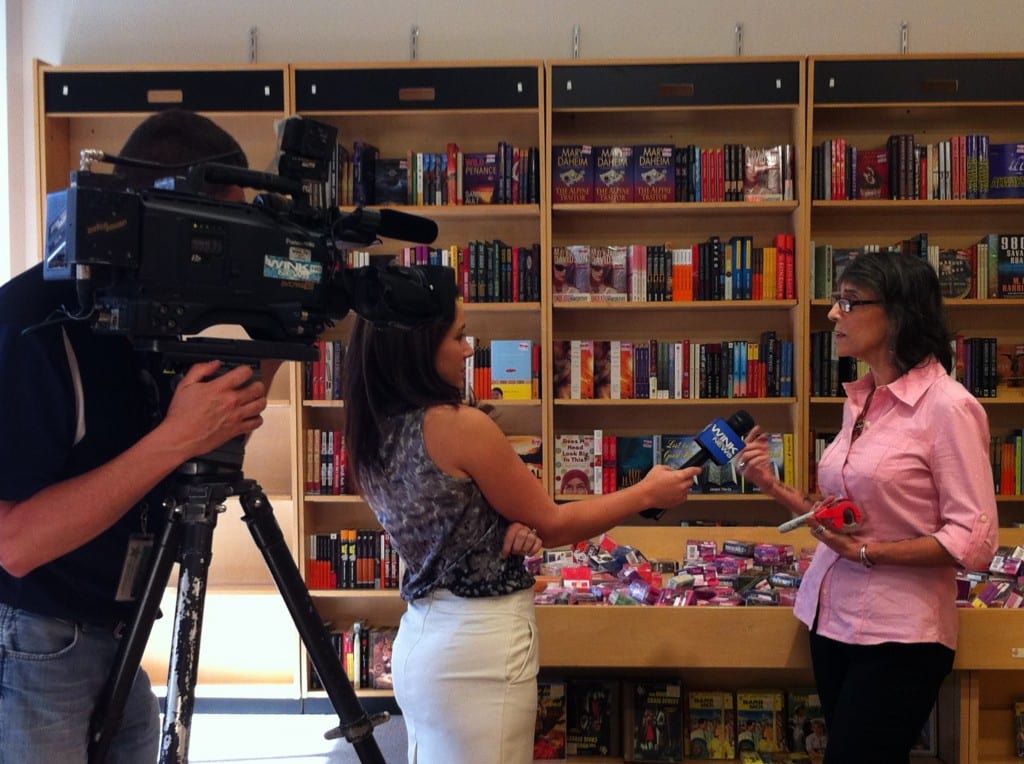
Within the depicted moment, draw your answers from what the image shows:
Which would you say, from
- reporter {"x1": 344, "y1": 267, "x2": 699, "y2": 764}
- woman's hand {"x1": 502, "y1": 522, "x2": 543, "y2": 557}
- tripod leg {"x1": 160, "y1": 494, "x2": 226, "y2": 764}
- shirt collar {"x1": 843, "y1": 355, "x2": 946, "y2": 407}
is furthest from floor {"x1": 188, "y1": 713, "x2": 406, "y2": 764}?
tripod leg {"x1": 160, "y1": 494, "x2": 226, "y2": 764}

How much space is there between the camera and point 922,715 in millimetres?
1771

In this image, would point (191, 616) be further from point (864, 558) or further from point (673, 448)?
point (673, 448)

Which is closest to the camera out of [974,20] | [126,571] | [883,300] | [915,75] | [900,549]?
[126,571]

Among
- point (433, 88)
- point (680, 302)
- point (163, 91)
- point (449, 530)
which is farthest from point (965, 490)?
point (163, 91)

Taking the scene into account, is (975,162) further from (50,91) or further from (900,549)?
(50,91)

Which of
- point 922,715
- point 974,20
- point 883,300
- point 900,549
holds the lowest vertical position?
point 922,715

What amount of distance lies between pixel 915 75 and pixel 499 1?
1.67 meters

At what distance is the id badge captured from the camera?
104 centimetres

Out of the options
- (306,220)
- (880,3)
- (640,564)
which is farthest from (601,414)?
(306,220)

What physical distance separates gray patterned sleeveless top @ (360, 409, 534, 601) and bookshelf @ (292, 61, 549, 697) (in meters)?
2.25

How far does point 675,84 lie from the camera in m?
3.60

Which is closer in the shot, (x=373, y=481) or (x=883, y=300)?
(x=373, y=481)

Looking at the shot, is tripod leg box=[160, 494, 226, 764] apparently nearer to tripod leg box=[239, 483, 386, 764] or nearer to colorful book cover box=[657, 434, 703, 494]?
tripod leg box=[239, 483, 386, 764]

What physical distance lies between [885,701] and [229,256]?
142cm
